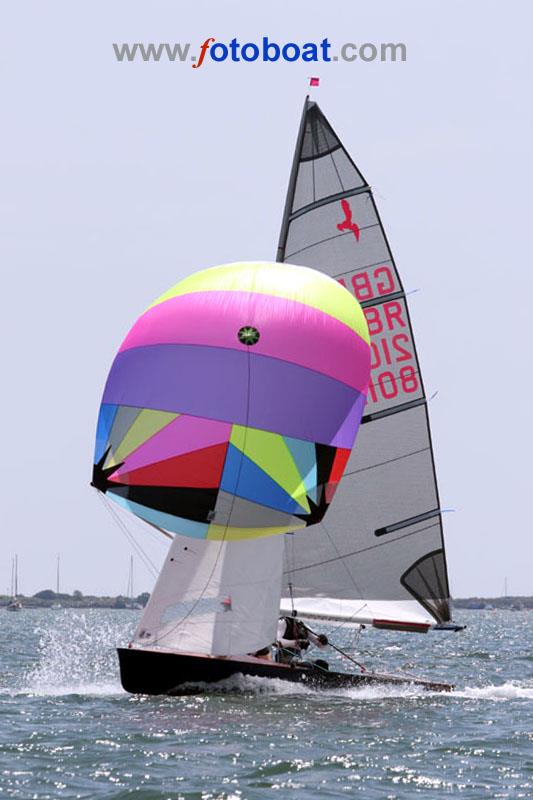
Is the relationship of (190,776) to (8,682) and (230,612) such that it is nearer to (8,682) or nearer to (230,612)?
(230,612)

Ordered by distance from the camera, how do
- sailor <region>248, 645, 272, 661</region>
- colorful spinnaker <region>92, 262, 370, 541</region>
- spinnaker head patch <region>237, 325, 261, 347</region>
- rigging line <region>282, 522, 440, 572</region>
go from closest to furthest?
colorful spinnaker <region>92, 262, 370, 541</region> < spinnaker head patch <region>237, 325, 261, 347</region> < sailor <region>248, 645, 272, 661</region> < rigging line <region>282, 522, 440, 572</region>

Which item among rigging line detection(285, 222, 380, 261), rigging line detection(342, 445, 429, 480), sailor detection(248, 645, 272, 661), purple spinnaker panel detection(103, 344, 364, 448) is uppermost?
rigging line detection(285, 222, 380, 261)

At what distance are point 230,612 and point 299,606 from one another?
2559 millimetres

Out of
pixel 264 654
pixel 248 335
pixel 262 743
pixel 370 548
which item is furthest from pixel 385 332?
pixel 262 743

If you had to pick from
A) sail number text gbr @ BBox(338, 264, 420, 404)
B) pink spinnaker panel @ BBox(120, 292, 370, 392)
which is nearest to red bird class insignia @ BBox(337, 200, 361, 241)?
sail number text gbr @ BBox(338, 264, 420, 404)

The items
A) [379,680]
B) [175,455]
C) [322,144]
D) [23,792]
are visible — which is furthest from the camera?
[322,144]

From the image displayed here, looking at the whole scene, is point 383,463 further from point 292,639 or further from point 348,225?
point 348,225

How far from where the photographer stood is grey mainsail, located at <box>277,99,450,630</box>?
2452 centimetres

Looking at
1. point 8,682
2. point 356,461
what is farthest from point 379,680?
point 8,682

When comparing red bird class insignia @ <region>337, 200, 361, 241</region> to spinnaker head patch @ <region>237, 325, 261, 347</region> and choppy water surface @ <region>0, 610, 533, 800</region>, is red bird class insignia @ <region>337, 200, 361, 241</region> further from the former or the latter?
choppy water surface @ <region>0, 610, 533, 800</region>

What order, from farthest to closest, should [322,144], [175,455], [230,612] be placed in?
[322,144], [230,612], [175,455]

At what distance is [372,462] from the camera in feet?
81.0

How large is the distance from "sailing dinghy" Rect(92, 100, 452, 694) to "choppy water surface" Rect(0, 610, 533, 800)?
80cm

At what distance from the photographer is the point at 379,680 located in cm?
2342
